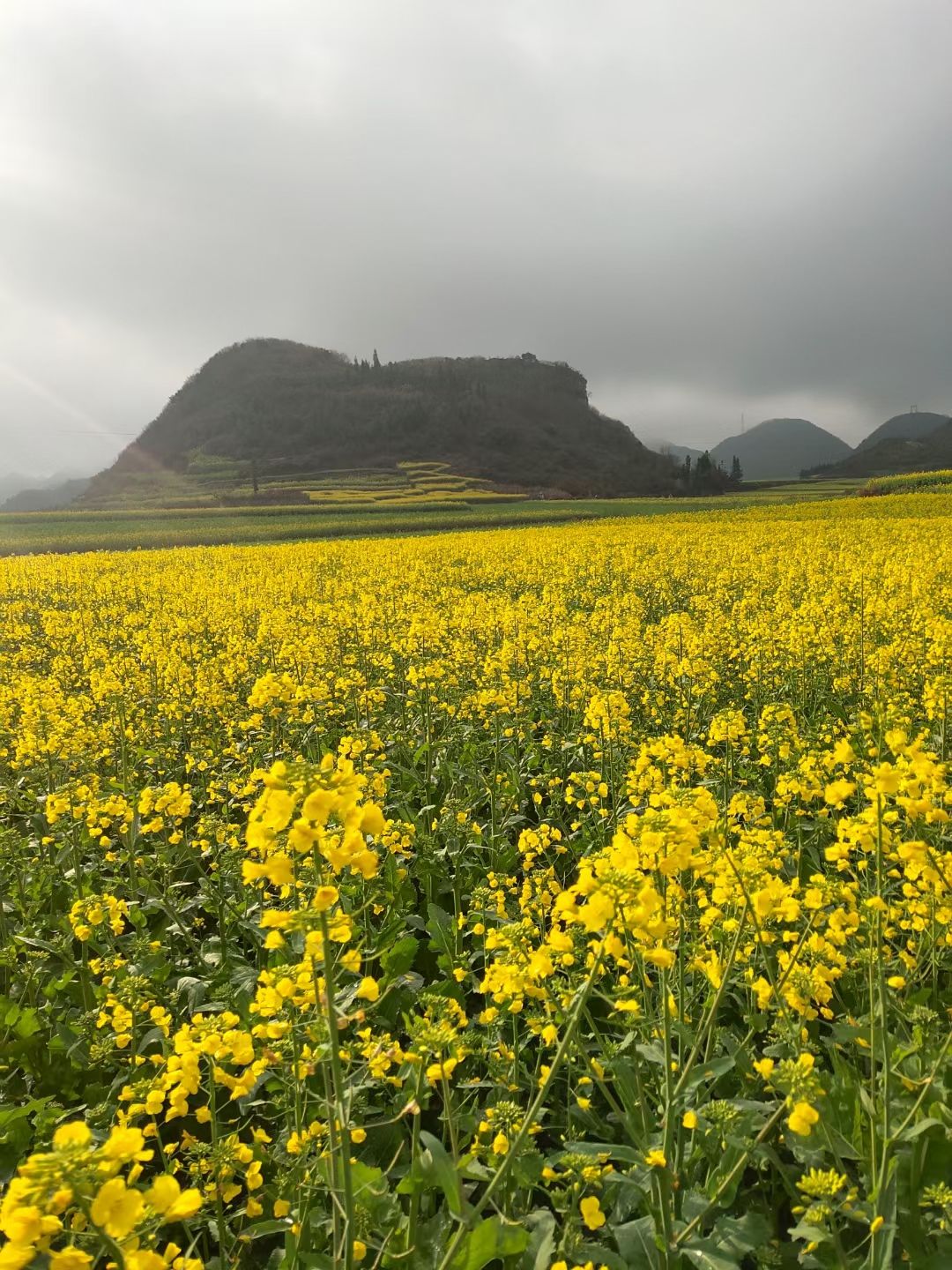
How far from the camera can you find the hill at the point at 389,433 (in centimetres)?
12244

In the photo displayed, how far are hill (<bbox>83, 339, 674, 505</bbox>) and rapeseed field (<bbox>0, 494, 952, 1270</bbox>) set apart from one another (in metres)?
92.4

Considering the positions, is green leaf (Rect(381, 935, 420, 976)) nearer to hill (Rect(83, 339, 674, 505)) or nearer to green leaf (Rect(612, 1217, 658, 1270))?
green leaf (Rect(612, 1217, 658, 1270))

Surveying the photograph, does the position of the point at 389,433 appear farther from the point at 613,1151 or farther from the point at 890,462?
the point at 613,1151

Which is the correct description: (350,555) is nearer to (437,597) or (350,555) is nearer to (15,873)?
(437,597)

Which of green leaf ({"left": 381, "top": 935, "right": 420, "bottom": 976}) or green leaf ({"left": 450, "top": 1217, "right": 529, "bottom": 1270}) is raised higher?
green leaf ({"left": 450, "top": 1217, "right": 529, "bottom": 1270})

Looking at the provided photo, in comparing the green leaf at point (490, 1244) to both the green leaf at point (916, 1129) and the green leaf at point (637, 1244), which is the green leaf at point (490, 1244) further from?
the green leaf at point (916, 1129)

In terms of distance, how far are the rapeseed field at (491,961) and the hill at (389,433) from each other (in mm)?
92403

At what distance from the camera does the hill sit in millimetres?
122438

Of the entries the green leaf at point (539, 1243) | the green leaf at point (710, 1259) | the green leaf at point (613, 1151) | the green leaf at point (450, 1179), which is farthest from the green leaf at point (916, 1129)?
the green leaf at point (450, 1179)

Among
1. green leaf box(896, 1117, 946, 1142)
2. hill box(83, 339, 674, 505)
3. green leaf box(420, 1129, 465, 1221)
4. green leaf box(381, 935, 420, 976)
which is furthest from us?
hill box(83, 339, 674, 505)

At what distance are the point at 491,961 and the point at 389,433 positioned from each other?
151 metres

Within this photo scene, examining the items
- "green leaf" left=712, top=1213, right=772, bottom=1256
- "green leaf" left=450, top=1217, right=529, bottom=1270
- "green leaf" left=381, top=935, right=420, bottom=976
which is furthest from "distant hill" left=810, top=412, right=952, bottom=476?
"green leaf" left=450, top=1217, right=529, bottom=1270

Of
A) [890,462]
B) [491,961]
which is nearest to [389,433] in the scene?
[890,462]

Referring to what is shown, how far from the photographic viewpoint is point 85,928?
3.14m
